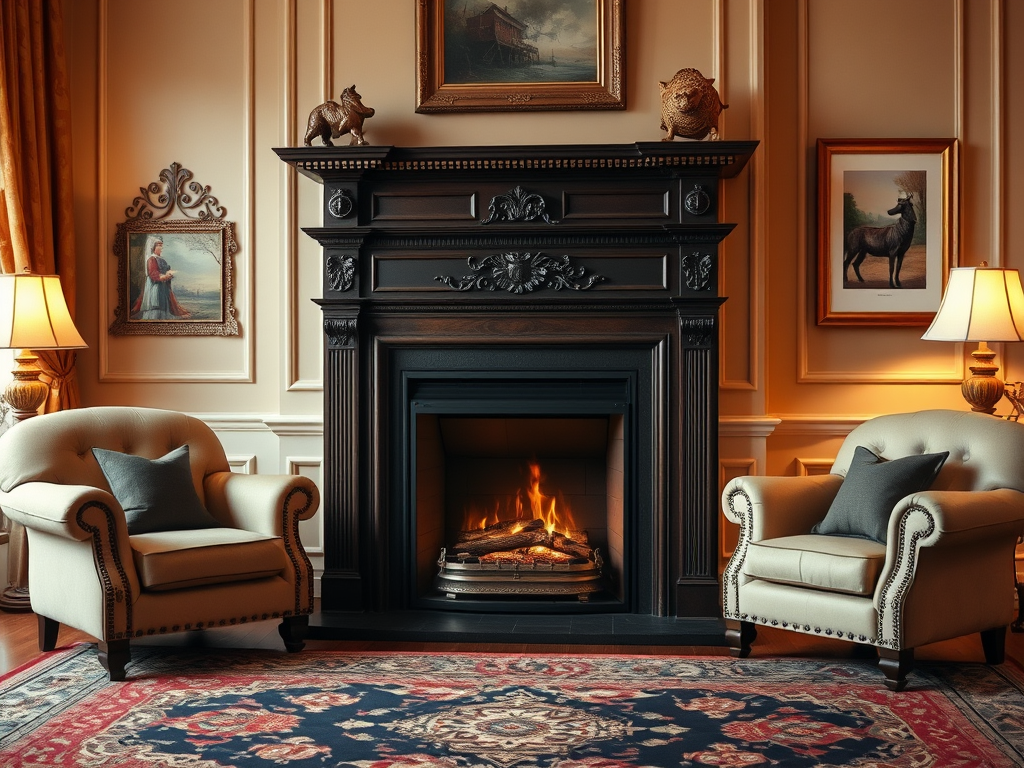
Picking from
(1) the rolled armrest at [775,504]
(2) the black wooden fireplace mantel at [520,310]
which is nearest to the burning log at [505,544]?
(2) the black wooden fireplace mantel at [520,310]

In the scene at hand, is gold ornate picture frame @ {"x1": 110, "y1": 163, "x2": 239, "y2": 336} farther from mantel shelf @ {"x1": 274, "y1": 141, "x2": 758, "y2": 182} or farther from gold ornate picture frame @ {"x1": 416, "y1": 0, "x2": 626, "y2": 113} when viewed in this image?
gold ornate picture frame @ {"x1": 416, "y1": 0, "x2": 626, "y2": 113}

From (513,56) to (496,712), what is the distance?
2.96 m

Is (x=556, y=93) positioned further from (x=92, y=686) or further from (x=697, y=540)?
(x=92, y=686)

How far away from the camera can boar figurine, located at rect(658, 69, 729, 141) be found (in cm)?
420

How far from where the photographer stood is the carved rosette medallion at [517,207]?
426 cm

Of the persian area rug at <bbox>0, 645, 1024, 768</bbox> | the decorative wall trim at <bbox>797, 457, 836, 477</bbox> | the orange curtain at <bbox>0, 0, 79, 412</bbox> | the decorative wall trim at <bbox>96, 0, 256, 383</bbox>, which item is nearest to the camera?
the persian area rug at <bbox>0, 645, 1024, 768</bbox>

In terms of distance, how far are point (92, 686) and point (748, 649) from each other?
7.70ft

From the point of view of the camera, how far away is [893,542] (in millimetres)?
3326

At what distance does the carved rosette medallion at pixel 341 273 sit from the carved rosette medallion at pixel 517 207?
1.97 ft

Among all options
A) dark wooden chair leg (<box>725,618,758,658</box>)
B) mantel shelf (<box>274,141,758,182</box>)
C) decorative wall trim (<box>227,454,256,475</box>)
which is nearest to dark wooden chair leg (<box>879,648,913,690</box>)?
dark wooden chair leg (<box>725,618,758,658</box>)

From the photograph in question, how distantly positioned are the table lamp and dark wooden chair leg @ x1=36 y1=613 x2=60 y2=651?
0.68m

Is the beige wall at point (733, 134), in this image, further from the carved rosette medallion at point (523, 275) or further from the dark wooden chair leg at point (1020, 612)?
the dark wooden chair leg at point (1020, 612)

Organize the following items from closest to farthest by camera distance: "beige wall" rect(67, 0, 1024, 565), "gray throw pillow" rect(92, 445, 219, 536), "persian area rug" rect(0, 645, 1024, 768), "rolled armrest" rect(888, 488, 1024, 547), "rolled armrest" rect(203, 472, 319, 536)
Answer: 1. "persian area rug" rect(0, 645, 1024, 768)
2. "rolled armrest" rect(888, 488, 1024, 547)
3. "gray throw pillow" rect(92, 445, 219, 536)
4. "rolled armrest" rect(203, 472, 319, 536)
5. "beige wall" rect(67, 0, 1024, 565)

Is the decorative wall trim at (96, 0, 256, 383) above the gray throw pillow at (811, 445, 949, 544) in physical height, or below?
above
